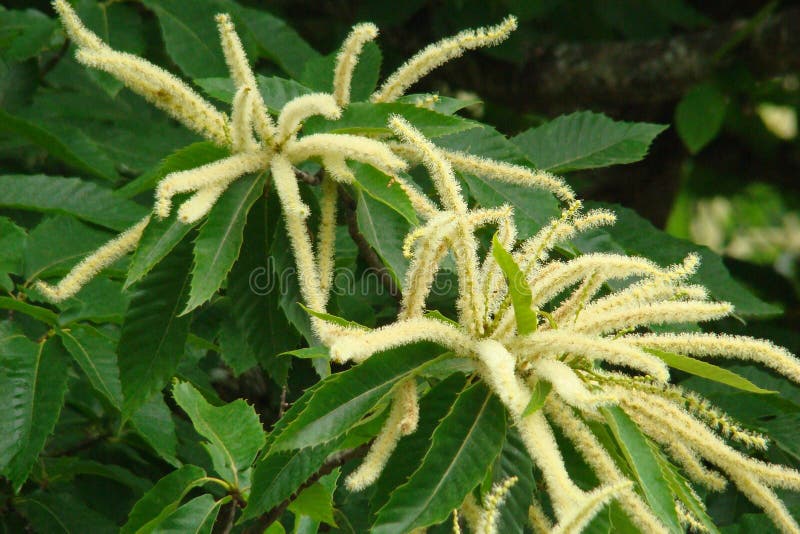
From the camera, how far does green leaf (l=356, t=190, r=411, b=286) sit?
272 cm

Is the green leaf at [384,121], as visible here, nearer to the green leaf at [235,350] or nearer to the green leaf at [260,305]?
the green leaf at [260,305]

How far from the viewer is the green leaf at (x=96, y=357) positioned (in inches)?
118

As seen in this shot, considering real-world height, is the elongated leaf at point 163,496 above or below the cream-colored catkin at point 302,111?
below

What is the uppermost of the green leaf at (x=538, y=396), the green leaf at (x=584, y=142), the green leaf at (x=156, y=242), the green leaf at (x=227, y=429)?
the green leaf at (x=584, y=142)

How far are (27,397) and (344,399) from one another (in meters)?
1.08

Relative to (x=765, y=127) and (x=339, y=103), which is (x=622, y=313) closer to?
(x=339, y=103)

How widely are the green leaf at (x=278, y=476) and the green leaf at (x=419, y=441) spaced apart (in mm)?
160

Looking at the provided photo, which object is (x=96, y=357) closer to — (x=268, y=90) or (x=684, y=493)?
(x=268, y=90)

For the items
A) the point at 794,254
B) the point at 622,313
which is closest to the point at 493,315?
the point at 622,313

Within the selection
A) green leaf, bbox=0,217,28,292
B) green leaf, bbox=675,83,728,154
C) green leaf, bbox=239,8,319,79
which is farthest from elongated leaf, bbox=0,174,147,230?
green leaf, bbox=675,83,728,154

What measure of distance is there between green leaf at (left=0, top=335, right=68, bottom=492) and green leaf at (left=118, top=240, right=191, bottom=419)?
252 mm

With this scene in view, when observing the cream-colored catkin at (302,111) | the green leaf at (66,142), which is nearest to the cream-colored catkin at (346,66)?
the cream-colored catkin at (302,111)

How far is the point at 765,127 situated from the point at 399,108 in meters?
4.01

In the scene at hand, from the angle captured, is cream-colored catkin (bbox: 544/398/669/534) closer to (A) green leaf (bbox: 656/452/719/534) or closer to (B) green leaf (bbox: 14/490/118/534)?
(A) green leaf (bbox: 656/452/719/534)
